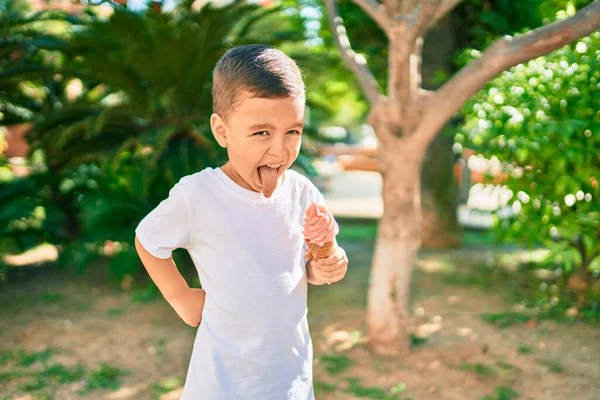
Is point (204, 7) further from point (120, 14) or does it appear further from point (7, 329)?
point (7, 329)

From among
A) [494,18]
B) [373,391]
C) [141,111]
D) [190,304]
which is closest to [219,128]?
[190,304]

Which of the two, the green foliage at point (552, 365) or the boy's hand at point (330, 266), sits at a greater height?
the boy's hand at point (330, 266)

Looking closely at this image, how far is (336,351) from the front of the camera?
4.01 metres

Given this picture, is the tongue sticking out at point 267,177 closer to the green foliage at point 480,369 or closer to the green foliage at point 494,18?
the green foliage at point 480,369

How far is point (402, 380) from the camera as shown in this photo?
358 cm

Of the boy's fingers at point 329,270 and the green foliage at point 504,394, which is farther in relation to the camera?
the green foliage at point 504,394

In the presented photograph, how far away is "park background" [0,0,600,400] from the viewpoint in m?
3.66

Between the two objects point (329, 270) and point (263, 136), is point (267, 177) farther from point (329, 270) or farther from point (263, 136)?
point (329, 270)

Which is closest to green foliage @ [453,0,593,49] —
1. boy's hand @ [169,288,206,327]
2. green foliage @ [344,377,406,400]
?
green foliage @ [344,377,406,400]

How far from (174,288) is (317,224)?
52 cm

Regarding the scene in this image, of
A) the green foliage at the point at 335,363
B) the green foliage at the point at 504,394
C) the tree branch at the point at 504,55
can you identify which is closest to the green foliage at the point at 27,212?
the green foliage at the point at 335,363

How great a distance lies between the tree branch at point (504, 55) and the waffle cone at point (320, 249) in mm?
2209

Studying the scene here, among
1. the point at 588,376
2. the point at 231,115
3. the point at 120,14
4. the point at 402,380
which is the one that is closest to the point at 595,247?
the point at 588,376

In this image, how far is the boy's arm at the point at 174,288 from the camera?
1.63 m
